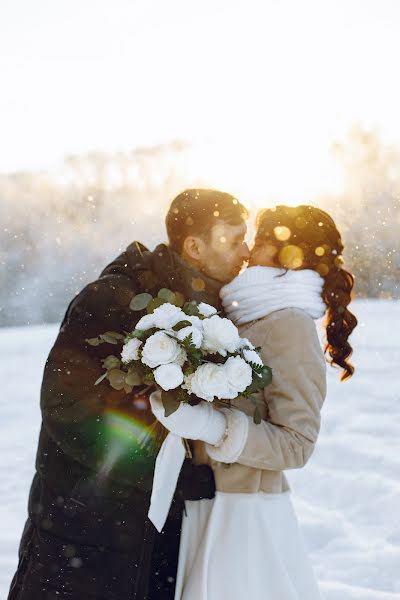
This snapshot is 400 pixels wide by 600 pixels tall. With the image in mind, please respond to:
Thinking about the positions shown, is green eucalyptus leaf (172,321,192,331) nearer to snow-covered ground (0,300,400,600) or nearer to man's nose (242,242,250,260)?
man's nose (242,242,250,260)

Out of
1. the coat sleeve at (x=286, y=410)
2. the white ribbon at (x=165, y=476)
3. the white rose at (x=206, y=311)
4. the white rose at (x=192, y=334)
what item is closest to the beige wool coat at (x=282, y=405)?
the coat sleeve at (x=286, y=410)

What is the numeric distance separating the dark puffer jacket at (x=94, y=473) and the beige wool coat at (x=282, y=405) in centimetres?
13

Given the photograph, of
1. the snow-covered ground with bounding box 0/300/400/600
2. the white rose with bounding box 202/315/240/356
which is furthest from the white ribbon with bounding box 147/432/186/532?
the snow-covered ground with bounding box 0/300/400/600

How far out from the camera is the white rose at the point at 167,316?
2.00 m

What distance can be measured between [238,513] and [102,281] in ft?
2.87

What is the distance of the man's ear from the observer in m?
2.46

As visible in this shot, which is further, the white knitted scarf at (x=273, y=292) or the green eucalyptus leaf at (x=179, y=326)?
the white knitted scarf at (x=273, y=292)

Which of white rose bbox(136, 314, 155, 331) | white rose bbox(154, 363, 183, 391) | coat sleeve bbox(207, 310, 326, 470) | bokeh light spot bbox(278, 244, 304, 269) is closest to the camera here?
white rose bbox(154, 363, 183, 391)

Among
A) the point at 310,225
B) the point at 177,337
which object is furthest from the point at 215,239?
the point at 177,337

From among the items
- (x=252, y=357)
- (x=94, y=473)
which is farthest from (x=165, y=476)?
(x=252, y=357)

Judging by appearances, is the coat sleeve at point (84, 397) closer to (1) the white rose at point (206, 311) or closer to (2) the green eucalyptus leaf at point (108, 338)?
(2) the green eucalyptus leaf at point (108, 338)

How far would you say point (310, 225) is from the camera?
244 cm

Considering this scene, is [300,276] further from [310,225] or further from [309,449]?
[309,449]

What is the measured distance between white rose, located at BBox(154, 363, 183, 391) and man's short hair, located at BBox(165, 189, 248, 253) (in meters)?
0.68
